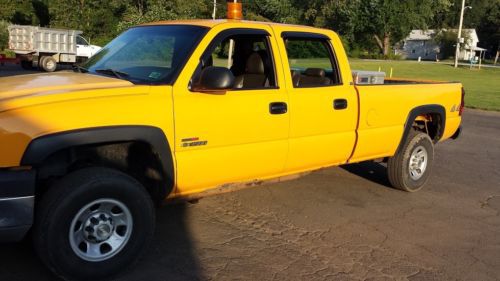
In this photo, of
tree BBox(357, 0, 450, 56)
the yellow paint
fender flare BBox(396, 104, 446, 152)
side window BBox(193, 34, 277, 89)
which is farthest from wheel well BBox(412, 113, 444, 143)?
tree BBox(357, 0, 450, 56)

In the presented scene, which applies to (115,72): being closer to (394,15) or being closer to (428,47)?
(394,15)

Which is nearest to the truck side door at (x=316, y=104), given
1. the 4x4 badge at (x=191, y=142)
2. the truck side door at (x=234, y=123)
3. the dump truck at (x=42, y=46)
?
the truck side door at (x=234, y=123)

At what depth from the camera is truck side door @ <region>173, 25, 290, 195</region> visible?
406cm

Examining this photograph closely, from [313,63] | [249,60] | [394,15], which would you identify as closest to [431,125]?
[313,63]

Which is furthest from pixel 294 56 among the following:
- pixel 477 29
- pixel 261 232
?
pixel 477 29

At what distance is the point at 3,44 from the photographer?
3675 cm

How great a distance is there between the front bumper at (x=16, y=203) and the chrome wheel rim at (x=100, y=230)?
32 centimetres

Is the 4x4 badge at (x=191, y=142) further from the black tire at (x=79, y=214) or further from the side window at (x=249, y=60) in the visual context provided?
the side window at (x=249, y=60)

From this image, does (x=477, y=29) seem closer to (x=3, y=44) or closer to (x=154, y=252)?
(x=3, y=44)

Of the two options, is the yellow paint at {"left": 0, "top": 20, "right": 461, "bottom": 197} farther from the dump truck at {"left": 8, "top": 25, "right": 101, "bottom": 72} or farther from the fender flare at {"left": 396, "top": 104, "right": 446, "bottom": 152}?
the dump truck at {"left": 8, "top": 25, "right": 101, "bottom": 72}

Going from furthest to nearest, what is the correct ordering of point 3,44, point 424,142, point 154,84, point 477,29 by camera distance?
point 477,29 < point 3,44 < point 424,142 < point 154,84

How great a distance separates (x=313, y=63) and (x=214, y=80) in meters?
2.05

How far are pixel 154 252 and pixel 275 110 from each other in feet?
5.21

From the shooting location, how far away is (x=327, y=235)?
4.89m
